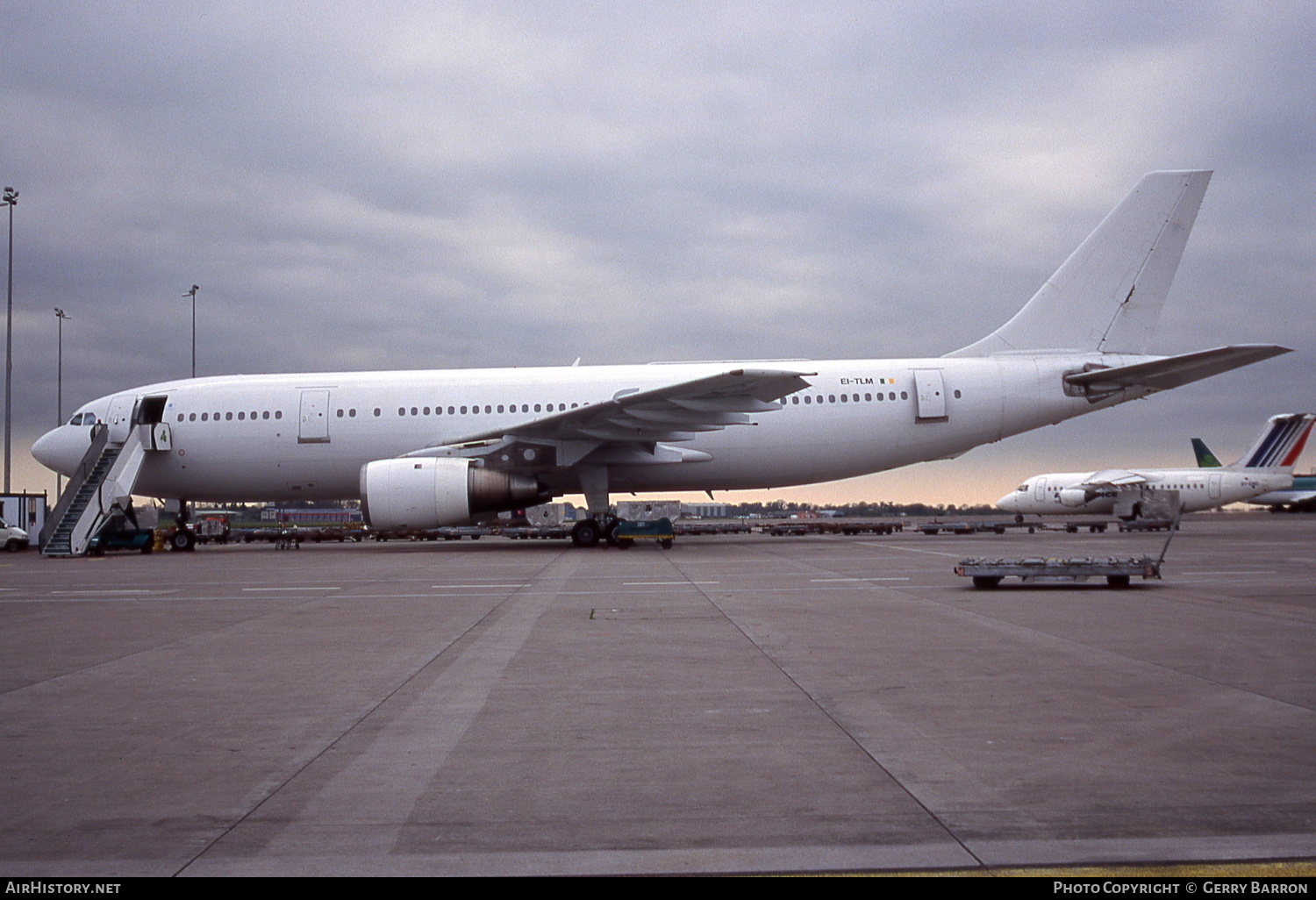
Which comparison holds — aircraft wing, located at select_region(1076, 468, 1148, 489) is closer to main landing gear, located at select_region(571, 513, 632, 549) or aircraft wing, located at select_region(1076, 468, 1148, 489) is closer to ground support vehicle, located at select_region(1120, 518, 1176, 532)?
ground support vehicle, located at select_region(1120, 518, 1176, 532)

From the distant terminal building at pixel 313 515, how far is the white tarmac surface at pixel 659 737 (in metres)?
57.3

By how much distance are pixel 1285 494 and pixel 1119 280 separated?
157ft

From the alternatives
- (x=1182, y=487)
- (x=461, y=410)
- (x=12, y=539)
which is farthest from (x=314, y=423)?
(x=1182, y=487)

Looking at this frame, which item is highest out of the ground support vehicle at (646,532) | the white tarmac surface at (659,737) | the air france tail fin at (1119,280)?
the air france tail fin at (1119,280)

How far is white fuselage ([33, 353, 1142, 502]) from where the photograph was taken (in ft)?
73.5

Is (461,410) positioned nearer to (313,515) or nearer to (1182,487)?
(1182,487)

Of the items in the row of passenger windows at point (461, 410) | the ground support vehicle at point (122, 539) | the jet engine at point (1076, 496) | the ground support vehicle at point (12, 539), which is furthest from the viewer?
the jet engine at point (1076, 496)

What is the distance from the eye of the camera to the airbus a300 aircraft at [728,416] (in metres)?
22.3

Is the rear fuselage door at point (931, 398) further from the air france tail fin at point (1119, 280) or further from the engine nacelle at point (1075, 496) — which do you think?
the engine nacelle at point (1075, 496)

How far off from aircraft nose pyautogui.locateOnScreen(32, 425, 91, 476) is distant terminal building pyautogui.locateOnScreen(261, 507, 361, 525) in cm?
3778

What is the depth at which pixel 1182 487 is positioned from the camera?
42.0 m

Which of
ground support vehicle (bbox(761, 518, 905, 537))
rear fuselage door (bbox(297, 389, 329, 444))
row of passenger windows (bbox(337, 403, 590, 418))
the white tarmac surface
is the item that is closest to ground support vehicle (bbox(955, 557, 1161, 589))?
the white tarmac surface

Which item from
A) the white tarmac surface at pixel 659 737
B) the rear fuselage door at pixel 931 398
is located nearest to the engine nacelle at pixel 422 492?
the white tarmac surface at pixel 659 737

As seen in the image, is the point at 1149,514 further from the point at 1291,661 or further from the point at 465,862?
the point at 465,862
